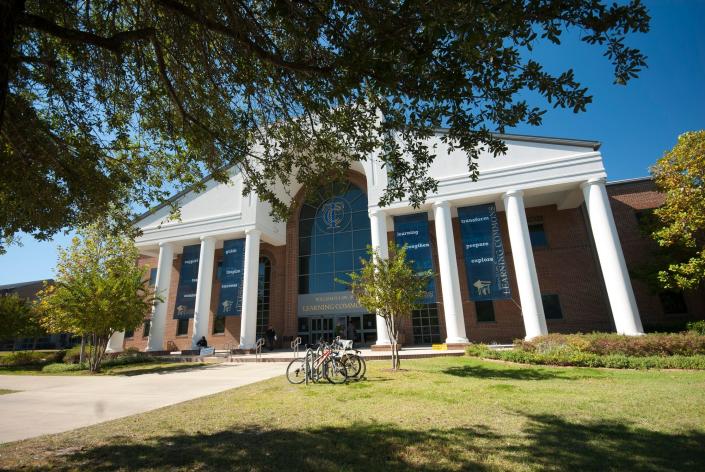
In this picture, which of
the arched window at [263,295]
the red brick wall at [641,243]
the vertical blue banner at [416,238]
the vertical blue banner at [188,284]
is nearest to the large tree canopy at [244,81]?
the vertical blue banner at [416,238]

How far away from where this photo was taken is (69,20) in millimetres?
6242

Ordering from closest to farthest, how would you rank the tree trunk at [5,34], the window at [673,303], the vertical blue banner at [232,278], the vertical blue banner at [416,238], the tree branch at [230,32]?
the tree trunk at [5,34]
the tree branch at [230,32]
the vertical blue banner at [416,238]
the window at [673,303]
the vertical blue banner at [232,278]

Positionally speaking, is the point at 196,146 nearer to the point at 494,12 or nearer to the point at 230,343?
the point at 494,12

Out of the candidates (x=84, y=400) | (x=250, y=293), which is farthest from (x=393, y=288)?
(x=250, y=293)

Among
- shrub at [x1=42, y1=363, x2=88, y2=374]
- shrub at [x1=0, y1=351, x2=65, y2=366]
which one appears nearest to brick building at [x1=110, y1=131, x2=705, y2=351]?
shrub at [x1=0, y1=351, x2=65, y2=366]

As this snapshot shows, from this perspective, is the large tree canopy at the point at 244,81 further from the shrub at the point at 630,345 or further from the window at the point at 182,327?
the window at the point at 182,327

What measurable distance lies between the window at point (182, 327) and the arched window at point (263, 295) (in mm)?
6469

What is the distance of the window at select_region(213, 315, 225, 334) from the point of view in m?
28.1

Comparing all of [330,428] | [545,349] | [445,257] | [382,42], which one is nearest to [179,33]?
[382,42]

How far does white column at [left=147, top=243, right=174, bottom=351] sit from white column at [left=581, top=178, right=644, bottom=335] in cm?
2631

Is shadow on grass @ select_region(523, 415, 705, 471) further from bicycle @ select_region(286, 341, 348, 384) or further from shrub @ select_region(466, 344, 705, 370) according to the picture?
shrub @ select_region(466, 344, 705, 370)

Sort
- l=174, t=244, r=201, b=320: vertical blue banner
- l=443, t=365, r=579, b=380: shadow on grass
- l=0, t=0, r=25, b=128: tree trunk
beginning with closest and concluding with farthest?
1. l=0, t=0, r=25, b=128: tree trunk
2. l=443, t=365, r=579, b=380: shadow on grass
3. l=174, t=244, r=201, b=320: vertical blue banner

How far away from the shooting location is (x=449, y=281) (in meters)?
19.5

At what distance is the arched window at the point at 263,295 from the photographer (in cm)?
2727
